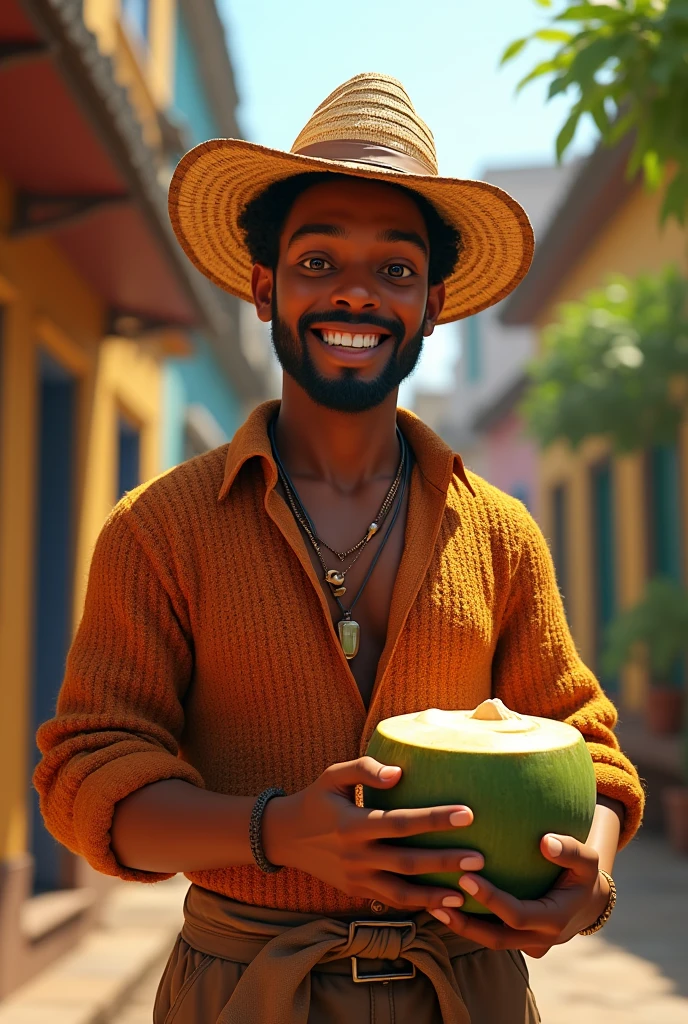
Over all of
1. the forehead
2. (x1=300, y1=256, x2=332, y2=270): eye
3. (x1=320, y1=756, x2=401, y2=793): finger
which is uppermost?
the forehead

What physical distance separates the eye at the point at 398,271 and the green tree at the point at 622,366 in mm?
7428

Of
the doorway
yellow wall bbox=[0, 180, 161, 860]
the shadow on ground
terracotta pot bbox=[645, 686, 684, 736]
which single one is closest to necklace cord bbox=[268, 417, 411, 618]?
yellow wall bbox=[0, 180, 161, 860]

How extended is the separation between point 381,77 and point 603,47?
1149 millimetres

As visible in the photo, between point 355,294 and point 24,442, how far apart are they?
3.94 metres

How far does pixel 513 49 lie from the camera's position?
3.37 meters

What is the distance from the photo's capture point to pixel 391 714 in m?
1.95

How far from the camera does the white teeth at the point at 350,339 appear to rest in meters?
2.10

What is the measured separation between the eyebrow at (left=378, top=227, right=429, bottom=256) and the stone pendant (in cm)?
69

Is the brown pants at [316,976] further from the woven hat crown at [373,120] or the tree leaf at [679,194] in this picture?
the tree leaf at [679,194]

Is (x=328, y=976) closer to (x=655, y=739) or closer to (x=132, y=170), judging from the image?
(x=132, y=170)

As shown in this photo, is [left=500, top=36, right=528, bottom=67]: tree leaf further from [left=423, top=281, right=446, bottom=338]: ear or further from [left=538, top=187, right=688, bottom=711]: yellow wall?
[left=538, top=187, right=688, bottom=711]: yellow wall

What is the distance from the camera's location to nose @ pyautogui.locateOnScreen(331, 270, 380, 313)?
2055 mm

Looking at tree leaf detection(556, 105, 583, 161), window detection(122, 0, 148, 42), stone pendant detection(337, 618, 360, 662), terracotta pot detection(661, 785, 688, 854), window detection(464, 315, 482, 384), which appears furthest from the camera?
window detection(464, 315, 482, 384)

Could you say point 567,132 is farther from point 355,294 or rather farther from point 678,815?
point 678,815
